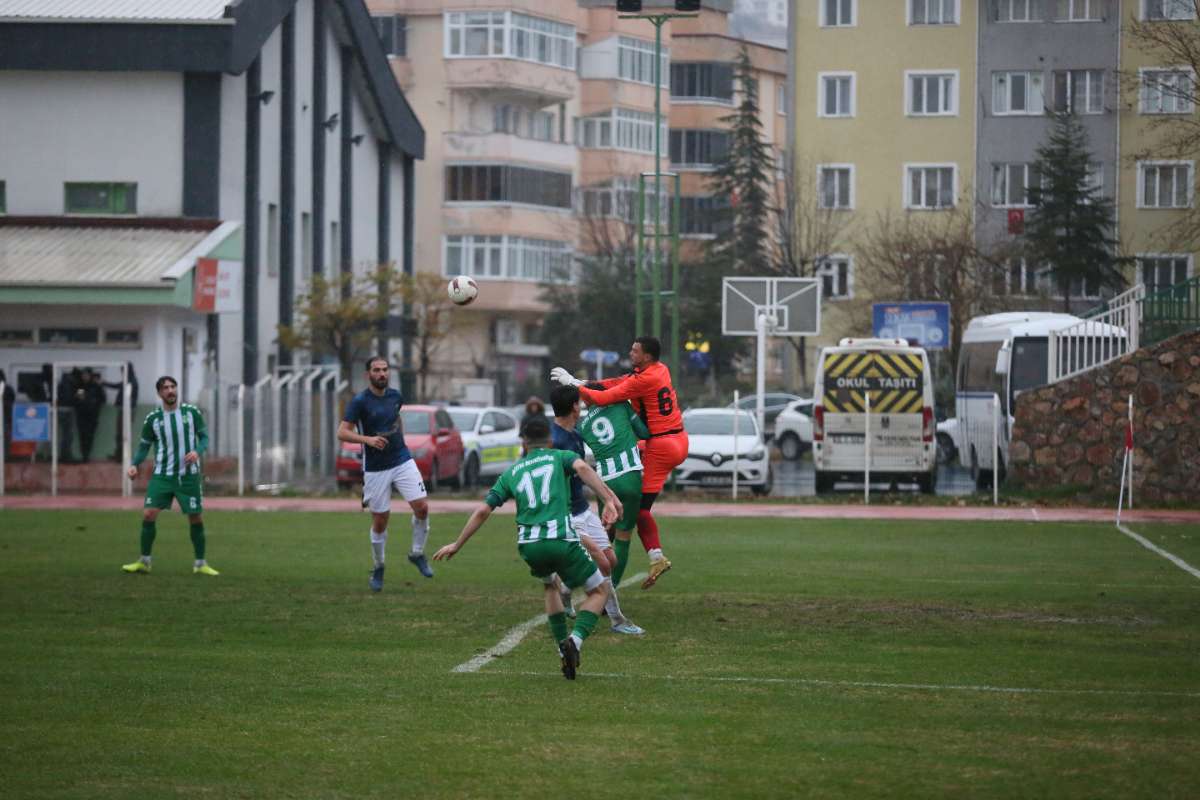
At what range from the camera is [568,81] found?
77.6 meters

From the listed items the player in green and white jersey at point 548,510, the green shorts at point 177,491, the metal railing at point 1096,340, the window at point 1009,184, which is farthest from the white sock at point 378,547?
the window at point 1009,184

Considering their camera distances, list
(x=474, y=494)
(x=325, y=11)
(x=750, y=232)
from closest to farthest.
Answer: (x=474, y=494) < (x=325, y=11) < (x=750, y=232)

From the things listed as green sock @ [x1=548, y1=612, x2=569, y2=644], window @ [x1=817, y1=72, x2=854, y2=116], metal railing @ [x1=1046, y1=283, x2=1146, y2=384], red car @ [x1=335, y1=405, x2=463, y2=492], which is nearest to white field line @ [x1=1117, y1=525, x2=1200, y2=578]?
metal railing @ [x1=1046, y1=283, x2=1146, y2=384]

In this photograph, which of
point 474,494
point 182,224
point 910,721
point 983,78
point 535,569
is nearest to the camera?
point 910,721

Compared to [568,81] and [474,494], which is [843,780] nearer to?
[474,494]

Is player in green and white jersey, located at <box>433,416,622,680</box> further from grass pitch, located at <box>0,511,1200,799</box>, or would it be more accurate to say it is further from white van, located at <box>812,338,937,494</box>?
white van, located at <box>812,338,937,494</box>

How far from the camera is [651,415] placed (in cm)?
1560

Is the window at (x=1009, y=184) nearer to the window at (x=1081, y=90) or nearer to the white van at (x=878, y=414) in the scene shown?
the window at (x=1081, y=90)

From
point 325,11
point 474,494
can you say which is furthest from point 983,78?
point 474,494

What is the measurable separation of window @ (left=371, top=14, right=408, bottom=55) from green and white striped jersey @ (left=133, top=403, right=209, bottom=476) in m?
59.5

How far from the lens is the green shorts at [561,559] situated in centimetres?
1108

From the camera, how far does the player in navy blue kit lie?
16.8 metres

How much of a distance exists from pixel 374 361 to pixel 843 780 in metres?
9.45

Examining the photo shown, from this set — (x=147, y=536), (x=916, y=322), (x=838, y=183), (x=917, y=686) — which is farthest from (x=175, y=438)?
(x=838, y=183)
